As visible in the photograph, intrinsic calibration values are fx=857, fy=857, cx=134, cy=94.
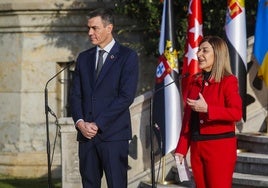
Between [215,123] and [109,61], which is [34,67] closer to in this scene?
[109,61]

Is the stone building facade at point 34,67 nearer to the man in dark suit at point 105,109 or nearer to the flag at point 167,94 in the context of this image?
the flag at point 167,94

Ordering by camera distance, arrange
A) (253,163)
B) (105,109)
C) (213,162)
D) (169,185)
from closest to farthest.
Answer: (213,162), (105,109), (253,163), (169,185)

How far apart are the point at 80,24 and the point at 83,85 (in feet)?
17.8

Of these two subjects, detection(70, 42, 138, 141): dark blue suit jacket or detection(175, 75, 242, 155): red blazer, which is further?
detection(70, 42, 138, 141): dark blue suit jacket

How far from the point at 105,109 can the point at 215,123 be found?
0.99m

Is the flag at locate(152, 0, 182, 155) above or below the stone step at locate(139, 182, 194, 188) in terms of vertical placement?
above

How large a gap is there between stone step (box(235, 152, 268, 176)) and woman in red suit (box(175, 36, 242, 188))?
2.51m

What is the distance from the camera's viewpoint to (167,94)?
9.84 m

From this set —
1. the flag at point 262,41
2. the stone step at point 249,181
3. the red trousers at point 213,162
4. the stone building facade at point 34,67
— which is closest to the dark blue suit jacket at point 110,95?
the red trousers at point 213,162

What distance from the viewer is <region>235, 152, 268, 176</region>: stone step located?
29.5 feet

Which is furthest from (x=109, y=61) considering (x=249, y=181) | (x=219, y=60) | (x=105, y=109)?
(x=249, y=181)

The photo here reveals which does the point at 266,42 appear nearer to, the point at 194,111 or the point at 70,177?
the point at 70,177

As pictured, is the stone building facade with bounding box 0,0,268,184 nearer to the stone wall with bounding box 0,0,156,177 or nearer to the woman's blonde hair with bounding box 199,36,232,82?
the stone wall with bounding box 0,0,156,177

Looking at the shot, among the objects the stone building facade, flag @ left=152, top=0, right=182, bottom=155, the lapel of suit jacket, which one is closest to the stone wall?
the stone building facade
